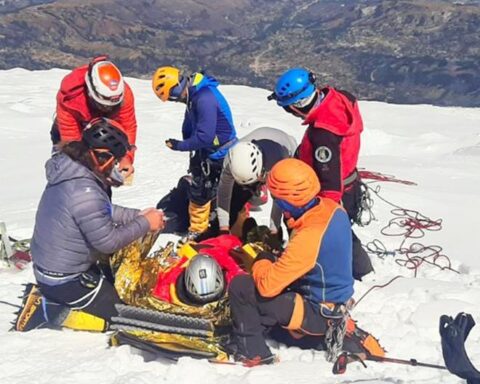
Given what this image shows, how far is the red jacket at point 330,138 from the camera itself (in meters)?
4.47

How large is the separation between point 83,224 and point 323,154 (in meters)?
1.66

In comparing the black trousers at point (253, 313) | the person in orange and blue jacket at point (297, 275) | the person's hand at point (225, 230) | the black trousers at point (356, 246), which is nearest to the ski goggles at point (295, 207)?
the person in orange and blue jacket at point (297, 275)

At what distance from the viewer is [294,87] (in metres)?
4.59

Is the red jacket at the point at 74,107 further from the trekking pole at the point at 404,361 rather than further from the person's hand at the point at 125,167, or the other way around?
the trekking pole at the point at 404,361

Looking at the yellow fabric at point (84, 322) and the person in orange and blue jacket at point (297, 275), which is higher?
the person in orange and blue jacket at point (297, 275)

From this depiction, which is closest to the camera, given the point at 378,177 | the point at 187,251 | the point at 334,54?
the point at 187,251

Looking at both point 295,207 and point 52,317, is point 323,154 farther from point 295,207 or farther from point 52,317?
point 52,317

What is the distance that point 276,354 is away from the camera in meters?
4.09

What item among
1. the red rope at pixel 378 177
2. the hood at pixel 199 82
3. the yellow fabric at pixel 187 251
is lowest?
the yellow fabric at pixel 187 251

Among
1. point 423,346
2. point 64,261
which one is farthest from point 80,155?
point 423,346

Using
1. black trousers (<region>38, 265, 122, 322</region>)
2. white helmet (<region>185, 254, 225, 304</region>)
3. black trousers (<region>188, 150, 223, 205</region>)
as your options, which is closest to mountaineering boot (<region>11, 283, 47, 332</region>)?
black trousers (<region>38, 265, 122, 322</region>)

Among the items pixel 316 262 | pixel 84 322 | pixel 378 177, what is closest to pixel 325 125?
pixel 316 262

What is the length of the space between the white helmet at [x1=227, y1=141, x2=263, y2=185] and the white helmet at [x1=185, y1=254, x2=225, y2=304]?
112 centimetres

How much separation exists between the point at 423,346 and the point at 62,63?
587ft
